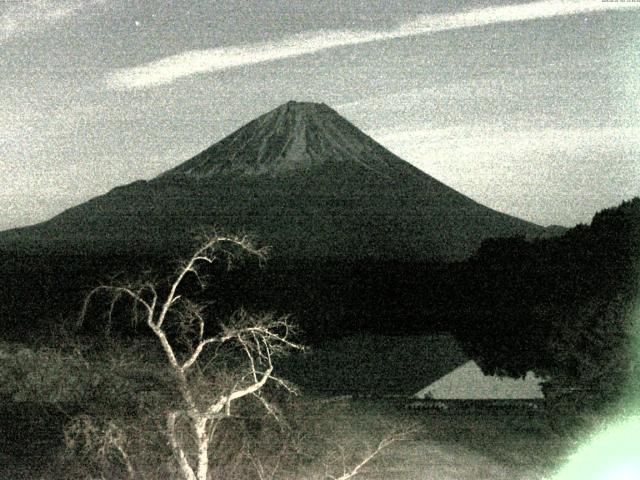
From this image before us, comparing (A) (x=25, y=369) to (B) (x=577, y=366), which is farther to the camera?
(A) (x=25, y=369)

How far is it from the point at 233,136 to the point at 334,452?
107m

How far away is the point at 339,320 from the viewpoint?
3269cm

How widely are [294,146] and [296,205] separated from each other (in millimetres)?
9822

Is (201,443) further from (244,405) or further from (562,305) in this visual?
(562,305)

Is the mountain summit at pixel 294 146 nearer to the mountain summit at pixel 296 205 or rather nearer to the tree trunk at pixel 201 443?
the mountain summit at pixel 296 205

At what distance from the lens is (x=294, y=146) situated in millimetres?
106000

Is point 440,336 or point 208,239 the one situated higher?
point 208,239

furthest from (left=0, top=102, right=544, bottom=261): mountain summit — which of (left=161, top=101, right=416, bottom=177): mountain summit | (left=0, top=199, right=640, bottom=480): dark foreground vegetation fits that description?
(left=0, top=199, right=640, bottom=480): dark foreground vegetation

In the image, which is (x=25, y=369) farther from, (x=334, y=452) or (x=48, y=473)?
(x=334, y=452)

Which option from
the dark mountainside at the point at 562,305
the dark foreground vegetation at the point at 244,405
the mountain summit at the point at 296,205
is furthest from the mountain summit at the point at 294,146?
the dark foreground vegetation at the point at 244,405

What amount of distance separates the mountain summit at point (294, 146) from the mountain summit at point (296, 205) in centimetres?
14

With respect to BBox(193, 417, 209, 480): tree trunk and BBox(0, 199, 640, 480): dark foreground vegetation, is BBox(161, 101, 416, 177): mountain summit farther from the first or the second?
BBox(193, 417, 209, 480): tree trunk

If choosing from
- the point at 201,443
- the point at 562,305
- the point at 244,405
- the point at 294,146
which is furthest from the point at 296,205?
the point at 201,443

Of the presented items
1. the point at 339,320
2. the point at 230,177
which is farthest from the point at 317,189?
the point at 339,320
